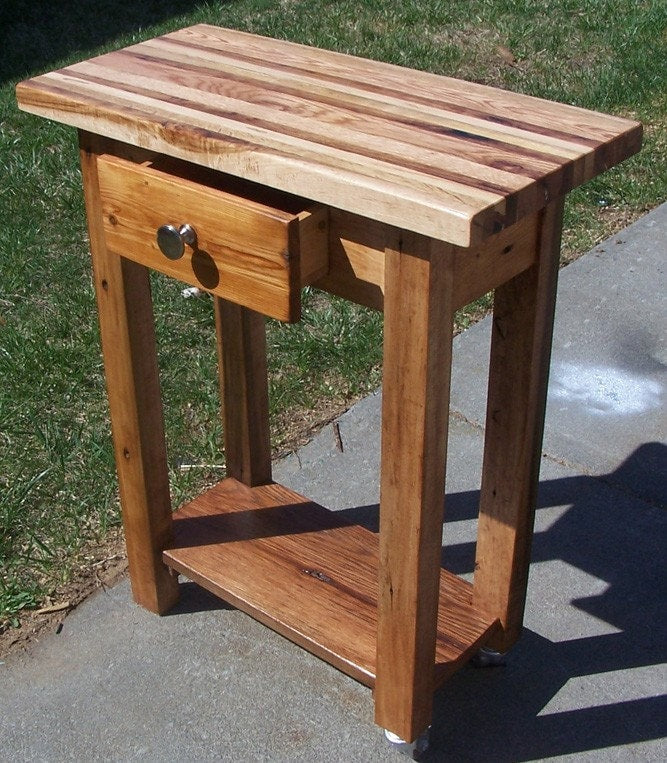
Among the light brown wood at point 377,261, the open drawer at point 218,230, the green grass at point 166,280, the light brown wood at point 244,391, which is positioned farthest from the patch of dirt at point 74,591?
the light brown wood at point 377,261

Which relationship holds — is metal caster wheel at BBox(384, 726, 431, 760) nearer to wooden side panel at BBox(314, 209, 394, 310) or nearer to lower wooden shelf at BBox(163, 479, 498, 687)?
lower wooden shelf at BBox(163, 479, 498, 687)

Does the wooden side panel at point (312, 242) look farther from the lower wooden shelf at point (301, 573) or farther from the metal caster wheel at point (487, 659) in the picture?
the metal caster wheel at point (487, 659)

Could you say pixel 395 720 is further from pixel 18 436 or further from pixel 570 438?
pixel 18 436

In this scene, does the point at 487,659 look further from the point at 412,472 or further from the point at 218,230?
the point at 218,230

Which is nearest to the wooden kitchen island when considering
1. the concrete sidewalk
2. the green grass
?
the concrete sidewalk

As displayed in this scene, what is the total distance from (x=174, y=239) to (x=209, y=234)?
0.22 feet

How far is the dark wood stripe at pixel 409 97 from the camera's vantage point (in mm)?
1793

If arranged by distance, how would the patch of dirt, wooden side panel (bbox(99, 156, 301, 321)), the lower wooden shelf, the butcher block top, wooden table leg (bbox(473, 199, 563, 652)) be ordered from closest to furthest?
the butcher block top < wooden side panel (bbox(99, 156, 301, 321)) < wooden table leg (bbox(473, 199, 563, 652)) < the lower wooden shelf < the patch of dirt

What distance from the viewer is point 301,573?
2.38 meters

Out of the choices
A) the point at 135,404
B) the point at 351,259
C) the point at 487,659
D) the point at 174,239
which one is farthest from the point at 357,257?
the point at 487,659

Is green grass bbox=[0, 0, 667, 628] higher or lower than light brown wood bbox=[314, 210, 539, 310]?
lower

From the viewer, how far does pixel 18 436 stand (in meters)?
3.03

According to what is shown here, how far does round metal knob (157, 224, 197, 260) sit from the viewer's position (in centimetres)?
181

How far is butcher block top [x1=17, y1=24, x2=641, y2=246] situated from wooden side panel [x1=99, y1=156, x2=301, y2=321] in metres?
0.05
